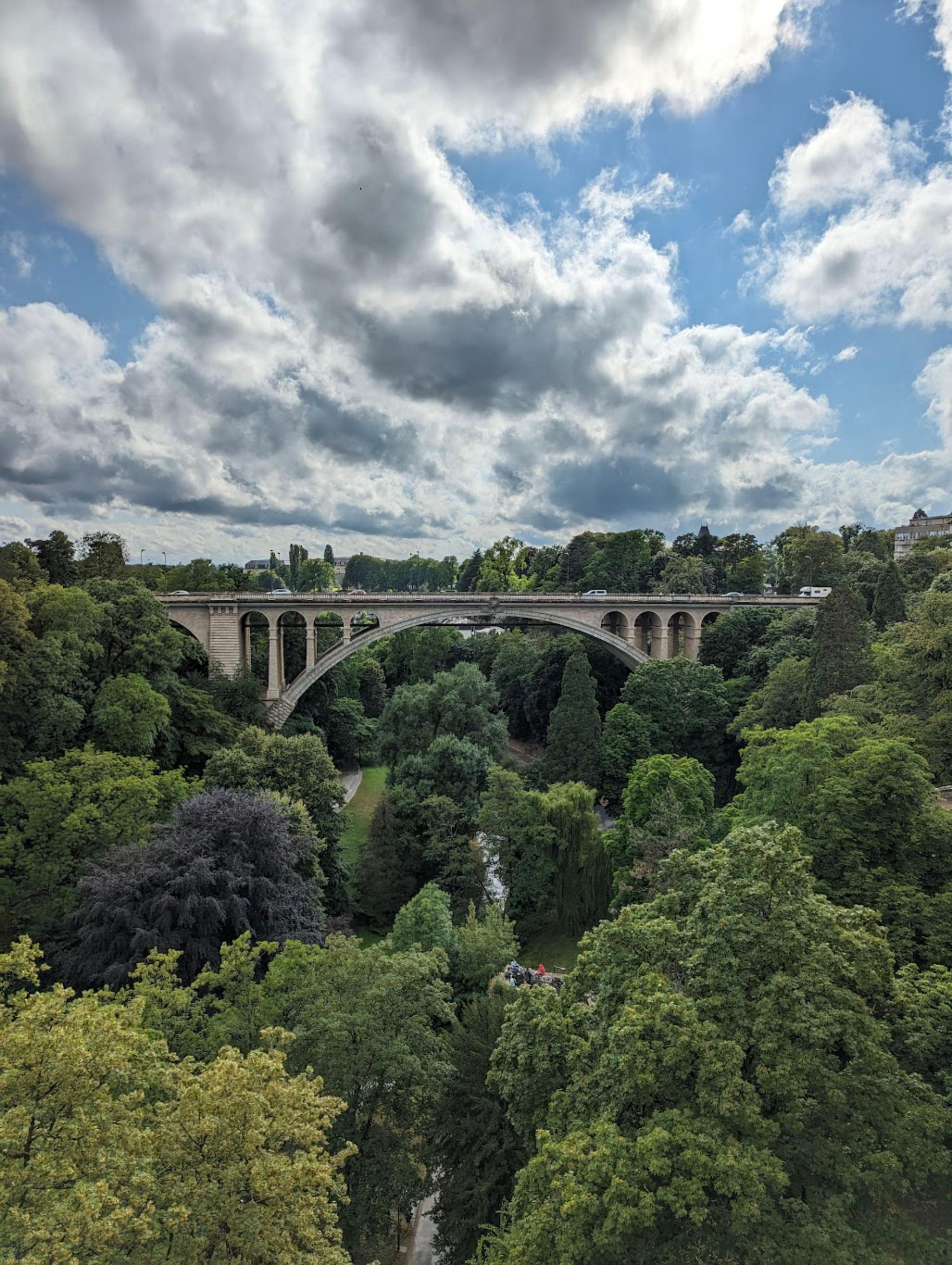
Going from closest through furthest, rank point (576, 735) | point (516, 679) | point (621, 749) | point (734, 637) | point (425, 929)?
point (425, 929) → point (621, 749) → point (576, 735) → point (734, 637) → point (516, 679)

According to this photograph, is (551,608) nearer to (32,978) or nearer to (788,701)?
(788,701)

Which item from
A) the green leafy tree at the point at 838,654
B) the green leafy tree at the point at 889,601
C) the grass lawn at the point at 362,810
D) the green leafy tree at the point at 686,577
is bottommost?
the grass lawn at the point at 362,810

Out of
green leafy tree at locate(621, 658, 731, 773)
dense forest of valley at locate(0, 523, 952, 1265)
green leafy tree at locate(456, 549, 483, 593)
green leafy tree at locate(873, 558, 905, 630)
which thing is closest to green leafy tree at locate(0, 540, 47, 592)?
dense forest of valley at locate(0, 523, 952, 1265)

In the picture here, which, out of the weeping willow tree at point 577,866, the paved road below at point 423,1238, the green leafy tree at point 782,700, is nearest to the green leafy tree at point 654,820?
the weeping willow tree at point 577,866

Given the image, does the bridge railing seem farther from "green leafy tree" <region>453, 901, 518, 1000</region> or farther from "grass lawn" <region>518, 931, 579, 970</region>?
"green leafy tree" <region>453, 901, 518, 1000</region>

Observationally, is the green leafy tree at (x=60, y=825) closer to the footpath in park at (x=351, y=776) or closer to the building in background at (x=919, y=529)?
the footpath in park at (x=351, y=776)

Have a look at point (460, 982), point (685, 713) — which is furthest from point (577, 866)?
point (685, 713)

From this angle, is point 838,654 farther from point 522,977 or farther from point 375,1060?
point 375,1060

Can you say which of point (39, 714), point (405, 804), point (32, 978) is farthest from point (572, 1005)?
point (39, 714)
